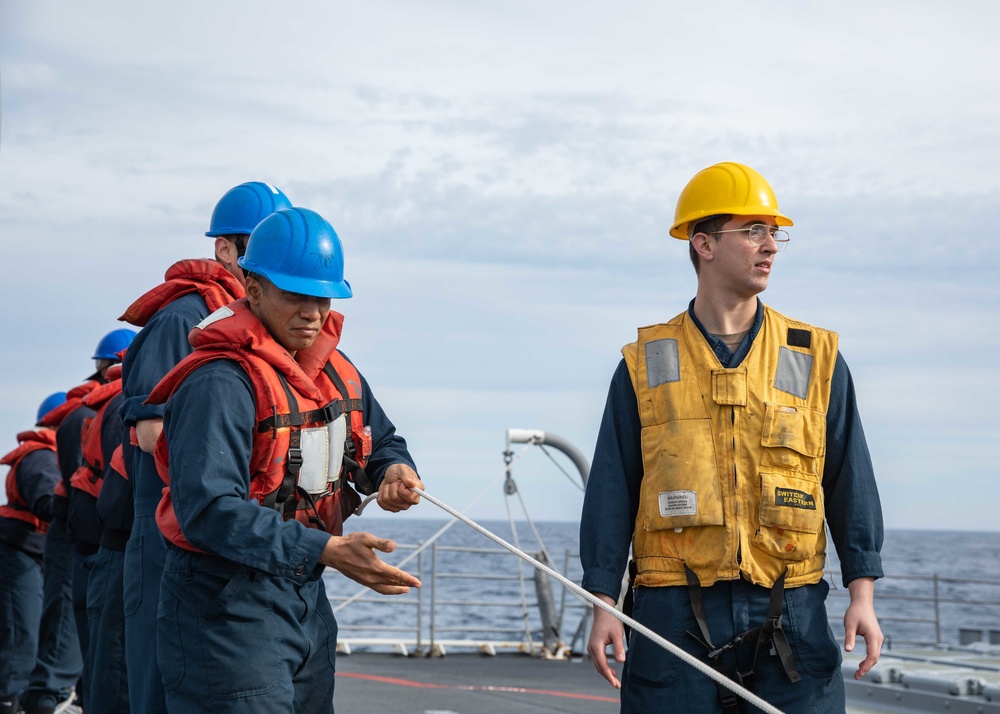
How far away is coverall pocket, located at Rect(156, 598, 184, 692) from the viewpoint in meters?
3.24

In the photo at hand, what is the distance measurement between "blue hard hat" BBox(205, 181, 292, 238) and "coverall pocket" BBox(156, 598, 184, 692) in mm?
1803

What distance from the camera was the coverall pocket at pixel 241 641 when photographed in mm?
3168

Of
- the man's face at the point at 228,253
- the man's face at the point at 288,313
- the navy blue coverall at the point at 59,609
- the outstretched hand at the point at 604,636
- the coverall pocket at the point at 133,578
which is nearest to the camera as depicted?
the man's face at the point at 288,313

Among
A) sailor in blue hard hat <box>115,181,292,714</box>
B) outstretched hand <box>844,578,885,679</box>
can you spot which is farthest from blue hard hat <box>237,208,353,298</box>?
outstretched hand <box>844,578,885,679</box>

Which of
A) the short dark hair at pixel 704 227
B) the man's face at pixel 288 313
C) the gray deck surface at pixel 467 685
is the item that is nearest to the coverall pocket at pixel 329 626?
the man's face at pixel 288 313

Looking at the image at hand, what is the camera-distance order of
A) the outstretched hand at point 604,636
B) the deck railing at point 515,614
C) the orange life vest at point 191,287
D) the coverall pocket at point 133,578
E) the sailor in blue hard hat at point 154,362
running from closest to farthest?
the outstretched hand at point 604,636
the sailor in blue hard hat at point 154,362
the coverall pocket at point 133,578
the orange life vest at point 191,287
the deck railing at point 515,614

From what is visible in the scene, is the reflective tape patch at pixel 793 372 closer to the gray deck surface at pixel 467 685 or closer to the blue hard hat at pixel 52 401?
the gray deck surface at pixel 467 685

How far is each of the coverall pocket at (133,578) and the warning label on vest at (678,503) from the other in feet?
6.04

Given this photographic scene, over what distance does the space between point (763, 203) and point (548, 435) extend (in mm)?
10107

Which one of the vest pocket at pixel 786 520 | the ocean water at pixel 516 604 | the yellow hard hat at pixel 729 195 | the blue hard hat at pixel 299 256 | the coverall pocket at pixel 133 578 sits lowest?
the ocean water at pixel 516 604

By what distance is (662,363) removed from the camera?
152 inches

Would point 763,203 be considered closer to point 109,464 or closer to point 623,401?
point 623,401

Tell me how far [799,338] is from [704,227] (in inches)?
18.1

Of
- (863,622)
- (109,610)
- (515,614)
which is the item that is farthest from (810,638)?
(515,614)
